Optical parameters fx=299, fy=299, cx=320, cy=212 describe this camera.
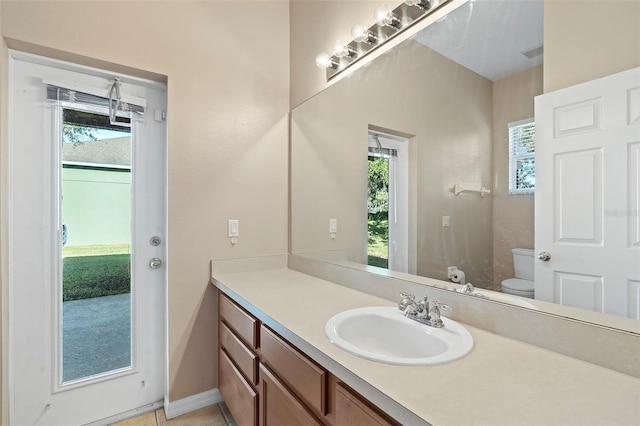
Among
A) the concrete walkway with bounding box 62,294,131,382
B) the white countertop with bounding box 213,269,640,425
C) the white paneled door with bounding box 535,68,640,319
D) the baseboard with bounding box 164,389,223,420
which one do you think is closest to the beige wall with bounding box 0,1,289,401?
the baseboard with bounding box 164,389,223,420

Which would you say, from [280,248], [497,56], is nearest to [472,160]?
[497,56]

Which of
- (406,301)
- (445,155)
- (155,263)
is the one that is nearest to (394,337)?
(406,301)

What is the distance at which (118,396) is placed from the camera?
173cm

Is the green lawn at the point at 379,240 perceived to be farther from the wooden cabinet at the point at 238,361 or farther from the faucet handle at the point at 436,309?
the wooden cabinet at the point at 238,361

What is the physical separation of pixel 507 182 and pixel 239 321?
131 centimetres

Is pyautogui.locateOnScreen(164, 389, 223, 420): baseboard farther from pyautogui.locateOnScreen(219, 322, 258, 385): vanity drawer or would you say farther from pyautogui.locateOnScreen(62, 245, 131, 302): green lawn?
pyautogui.locateOnScreen(62, 245, 131, 302): green lawn

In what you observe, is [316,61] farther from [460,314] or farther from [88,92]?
[460,314]

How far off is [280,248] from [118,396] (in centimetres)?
127

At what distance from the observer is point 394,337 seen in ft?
3.68

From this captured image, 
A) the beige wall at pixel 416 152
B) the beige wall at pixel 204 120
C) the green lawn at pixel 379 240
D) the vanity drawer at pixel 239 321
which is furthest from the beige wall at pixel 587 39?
the beige wall at pixel 204 120

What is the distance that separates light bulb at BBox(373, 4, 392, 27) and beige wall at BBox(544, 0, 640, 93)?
681 mm

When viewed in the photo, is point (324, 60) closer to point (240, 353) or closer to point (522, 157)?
point (522, 157)

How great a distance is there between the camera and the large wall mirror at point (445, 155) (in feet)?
3.12

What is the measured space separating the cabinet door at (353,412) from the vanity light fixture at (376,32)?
144 centimetres
